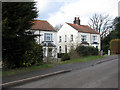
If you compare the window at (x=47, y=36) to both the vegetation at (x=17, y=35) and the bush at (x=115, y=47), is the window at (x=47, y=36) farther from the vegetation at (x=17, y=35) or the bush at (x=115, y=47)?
the bush at (x=115, y=47)

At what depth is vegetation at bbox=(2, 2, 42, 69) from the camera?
8.07 m

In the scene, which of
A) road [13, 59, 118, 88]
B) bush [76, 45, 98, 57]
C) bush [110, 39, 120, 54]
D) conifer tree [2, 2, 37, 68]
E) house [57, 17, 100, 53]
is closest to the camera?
road [13, 59, 118, 88]

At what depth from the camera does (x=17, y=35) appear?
9305 millimetres

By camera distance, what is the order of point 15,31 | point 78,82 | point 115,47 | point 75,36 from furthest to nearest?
point 75,36, point 115,47, point 15,31, point 78,82

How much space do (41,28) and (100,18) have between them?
3404cm

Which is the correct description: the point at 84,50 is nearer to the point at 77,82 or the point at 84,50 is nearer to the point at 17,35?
the point at 17,35

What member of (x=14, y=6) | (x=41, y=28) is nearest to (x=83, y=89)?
(x=14, y=6)

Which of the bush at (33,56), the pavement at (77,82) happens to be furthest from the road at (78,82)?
the bush at (33,56)

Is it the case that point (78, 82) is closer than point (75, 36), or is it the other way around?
point (78, 82)

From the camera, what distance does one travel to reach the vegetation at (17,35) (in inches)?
318

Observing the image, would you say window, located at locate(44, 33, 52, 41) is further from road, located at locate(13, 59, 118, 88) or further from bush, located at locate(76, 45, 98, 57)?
road, located at locate(13, 59, 118, 88)

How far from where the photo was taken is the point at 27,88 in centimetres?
575

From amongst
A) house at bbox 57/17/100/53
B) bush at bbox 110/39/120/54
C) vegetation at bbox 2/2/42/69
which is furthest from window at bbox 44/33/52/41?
bush at bbox 110/39/120/54

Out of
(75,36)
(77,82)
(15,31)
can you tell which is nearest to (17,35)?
(15,31)
